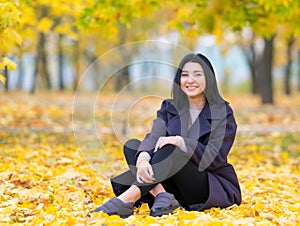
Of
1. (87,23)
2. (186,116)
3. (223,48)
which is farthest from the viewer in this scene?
(223,48)

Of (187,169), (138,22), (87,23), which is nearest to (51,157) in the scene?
(87,23)

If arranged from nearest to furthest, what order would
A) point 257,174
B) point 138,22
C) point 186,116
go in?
point 186,116
point 257,174
point 138,22

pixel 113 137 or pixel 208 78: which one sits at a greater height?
pixel 208 78

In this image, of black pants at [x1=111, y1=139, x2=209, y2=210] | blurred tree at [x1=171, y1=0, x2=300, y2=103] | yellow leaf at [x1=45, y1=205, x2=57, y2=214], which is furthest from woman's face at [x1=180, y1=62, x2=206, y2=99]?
blurred tree at [x1=171, y1=0, x2=300, y2=103]

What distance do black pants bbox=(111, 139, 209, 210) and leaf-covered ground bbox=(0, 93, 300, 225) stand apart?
16cm

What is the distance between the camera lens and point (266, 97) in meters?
16.1

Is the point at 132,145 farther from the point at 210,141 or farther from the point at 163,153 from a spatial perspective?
the point at 210,141

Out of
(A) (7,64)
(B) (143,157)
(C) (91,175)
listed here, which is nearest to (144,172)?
(B) (143,157)

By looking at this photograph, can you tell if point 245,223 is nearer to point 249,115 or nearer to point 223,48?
point 249,115

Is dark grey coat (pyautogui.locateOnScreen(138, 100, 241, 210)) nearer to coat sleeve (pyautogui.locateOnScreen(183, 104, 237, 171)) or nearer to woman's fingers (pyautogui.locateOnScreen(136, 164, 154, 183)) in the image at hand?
coat sleeve (pyautogui.locateOnScreen(183, 104, 237, 171))

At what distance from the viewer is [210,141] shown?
3621 mm

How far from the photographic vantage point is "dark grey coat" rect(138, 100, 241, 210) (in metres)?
3.57

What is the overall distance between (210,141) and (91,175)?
5.75 feet

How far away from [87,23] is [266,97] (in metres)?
10.4
